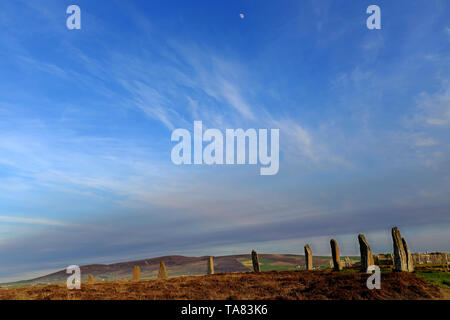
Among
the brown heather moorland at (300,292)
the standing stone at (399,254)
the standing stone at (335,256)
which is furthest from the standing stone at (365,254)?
the standing stone at (335,256)

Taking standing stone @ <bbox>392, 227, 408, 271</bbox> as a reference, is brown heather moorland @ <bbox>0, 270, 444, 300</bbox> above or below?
below

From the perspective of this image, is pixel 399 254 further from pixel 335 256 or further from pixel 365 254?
pixel 335 256

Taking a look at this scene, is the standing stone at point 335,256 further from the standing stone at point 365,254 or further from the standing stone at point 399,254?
the standing stone at point 399,254

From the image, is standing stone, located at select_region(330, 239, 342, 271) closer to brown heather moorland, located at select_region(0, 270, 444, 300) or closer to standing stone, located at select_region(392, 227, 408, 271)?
standing stone, located at select_region(392, 227, 408, 271)

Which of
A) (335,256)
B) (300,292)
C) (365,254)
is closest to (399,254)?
(365,254)

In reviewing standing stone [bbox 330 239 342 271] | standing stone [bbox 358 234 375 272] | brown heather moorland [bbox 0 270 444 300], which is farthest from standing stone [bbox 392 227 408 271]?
standing stone [bbox 330 239 342 271]

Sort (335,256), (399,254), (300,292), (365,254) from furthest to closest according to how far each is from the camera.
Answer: (335,256) < (365,254) < (399,254) < (300,292)

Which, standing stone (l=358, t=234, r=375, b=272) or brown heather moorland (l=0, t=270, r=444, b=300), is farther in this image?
standing stone (l=358, t=234, r=375, b=272)

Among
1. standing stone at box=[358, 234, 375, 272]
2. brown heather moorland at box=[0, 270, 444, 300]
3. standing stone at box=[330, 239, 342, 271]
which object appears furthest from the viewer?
standing stone at box=[330, 239, 342, 271]

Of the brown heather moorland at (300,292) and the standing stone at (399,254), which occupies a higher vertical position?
the standing stone at (399,254)

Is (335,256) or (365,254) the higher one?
(365,254)
